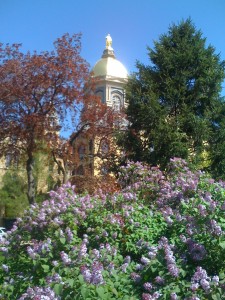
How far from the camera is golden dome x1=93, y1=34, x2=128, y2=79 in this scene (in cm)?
4572

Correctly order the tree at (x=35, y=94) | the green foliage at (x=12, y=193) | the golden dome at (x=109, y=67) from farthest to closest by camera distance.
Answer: the golden dome at (x=109, y=67), the green foliage at (x=12, y=193), the tree at (x=35, y=94)

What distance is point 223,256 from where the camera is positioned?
3574 mm

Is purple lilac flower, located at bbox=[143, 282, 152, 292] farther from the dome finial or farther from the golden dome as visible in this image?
the dome finial

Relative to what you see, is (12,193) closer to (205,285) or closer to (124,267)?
(124,267)

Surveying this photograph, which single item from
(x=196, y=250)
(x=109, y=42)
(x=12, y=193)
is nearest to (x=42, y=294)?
(x=196, y=250)

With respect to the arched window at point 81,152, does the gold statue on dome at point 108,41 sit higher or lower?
higher

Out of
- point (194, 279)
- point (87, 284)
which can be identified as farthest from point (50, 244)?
point (194, 279)

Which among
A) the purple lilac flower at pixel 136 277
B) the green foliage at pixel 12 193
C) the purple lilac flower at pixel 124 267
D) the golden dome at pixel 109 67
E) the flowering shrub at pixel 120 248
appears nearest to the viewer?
the flowering shrub at pixel 120 248

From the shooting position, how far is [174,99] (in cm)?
1759

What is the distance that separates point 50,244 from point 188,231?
4.95ft

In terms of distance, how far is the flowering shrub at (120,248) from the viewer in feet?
10.9

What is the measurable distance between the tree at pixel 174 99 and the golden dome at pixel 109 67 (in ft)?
88.8

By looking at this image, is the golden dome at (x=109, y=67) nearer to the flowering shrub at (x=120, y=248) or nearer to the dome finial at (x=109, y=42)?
the dome finial at (x=109, y=42)

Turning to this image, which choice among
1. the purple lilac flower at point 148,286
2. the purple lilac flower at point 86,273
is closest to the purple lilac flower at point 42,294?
the purple lilac flower at point 86,273
